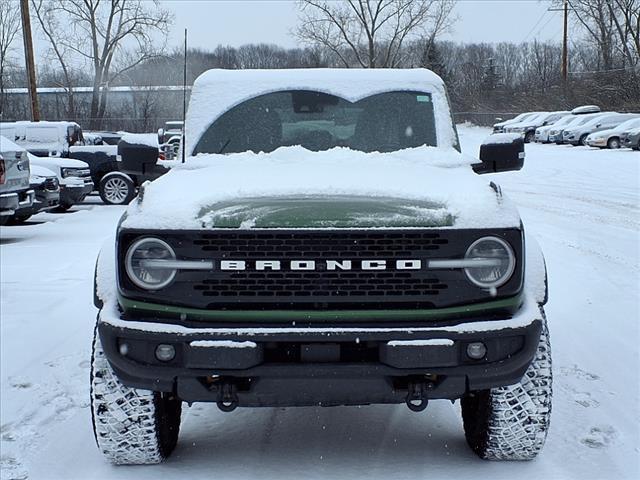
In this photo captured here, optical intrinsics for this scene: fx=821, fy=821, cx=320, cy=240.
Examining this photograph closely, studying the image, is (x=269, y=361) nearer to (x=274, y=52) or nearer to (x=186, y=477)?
(x=186, y=477)

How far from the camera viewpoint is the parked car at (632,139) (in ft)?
88.7

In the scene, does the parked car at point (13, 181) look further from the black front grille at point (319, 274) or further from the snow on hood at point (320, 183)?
the black front grille at point (319, 274)

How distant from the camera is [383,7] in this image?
174 ft

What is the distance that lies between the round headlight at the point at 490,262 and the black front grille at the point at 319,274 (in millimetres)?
32

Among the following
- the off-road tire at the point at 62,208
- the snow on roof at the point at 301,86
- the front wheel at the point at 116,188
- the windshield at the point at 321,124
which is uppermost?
the snow on roof at the point at 301,86

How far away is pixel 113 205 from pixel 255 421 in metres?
12.9

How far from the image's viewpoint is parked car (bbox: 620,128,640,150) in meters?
27.0

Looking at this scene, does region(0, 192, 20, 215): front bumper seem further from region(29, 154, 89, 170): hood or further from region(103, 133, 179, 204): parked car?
region(103, 133, 179, 204): parked car

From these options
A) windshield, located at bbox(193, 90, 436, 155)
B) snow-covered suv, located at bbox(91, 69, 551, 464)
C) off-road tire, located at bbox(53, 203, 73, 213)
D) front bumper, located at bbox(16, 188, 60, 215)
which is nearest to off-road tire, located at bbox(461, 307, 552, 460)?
snow-covered suv, located at bbox(91, 69, 551, 464)

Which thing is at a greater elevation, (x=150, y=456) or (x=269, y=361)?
(x=269, y=361)

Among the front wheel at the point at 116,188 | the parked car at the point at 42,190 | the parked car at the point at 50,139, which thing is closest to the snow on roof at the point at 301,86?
the parked car at the point at 42,190

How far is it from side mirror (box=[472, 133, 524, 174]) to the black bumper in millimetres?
1645

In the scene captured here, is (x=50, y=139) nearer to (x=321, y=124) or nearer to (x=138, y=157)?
(x=138, y=157)

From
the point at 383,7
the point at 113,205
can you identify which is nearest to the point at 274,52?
the point at 383,7
